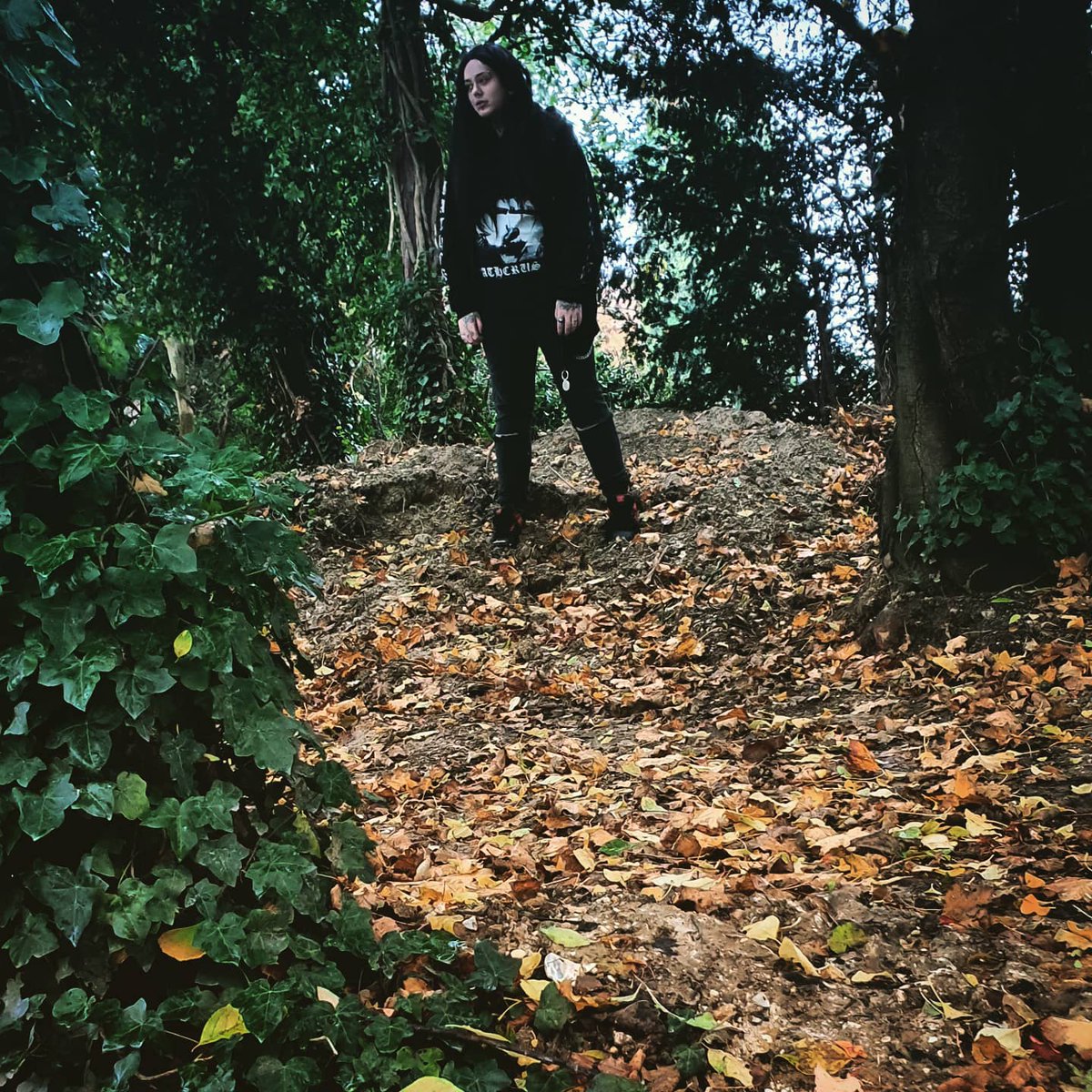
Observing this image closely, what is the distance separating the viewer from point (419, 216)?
25.0ft

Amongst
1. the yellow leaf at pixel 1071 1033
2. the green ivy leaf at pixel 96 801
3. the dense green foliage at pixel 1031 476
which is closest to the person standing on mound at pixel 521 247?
the dense green foliage at pixel 1031 476

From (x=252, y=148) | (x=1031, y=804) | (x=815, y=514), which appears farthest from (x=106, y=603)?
(x=252, y=148)

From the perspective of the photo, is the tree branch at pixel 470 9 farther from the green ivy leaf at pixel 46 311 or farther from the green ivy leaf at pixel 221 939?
the green ivy leaf at pixel 221 939

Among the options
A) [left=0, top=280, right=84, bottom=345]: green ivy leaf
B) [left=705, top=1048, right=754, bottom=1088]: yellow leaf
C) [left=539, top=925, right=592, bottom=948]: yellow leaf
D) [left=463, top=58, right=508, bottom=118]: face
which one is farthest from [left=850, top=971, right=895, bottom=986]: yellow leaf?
[left=463, top=58, right=508, bottom=118]: face

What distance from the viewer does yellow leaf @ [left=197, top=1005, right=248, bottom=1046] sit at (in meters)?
1.47

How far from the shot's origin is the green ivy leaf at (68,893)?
1.46 meters

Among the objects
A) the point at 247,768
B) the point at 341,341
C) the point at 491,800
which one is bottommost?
the point at 491,800

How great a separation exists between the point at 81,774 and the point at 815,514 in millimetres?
4736

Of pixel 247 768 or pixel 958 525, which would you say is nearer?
pixel 247 768

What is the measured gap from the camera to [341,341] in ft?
27.7

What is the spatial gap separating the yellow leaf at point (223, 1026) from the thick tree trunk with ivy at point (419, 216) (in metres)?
6.20

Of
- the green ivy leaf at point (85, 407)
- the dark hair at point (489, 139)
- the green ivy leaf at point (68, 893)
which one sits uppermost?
the dark hair at point (489, 139)

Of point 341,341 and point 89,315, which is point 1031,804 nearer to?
point 89,315

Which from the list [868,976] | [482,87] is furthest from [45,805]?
[482,87]
